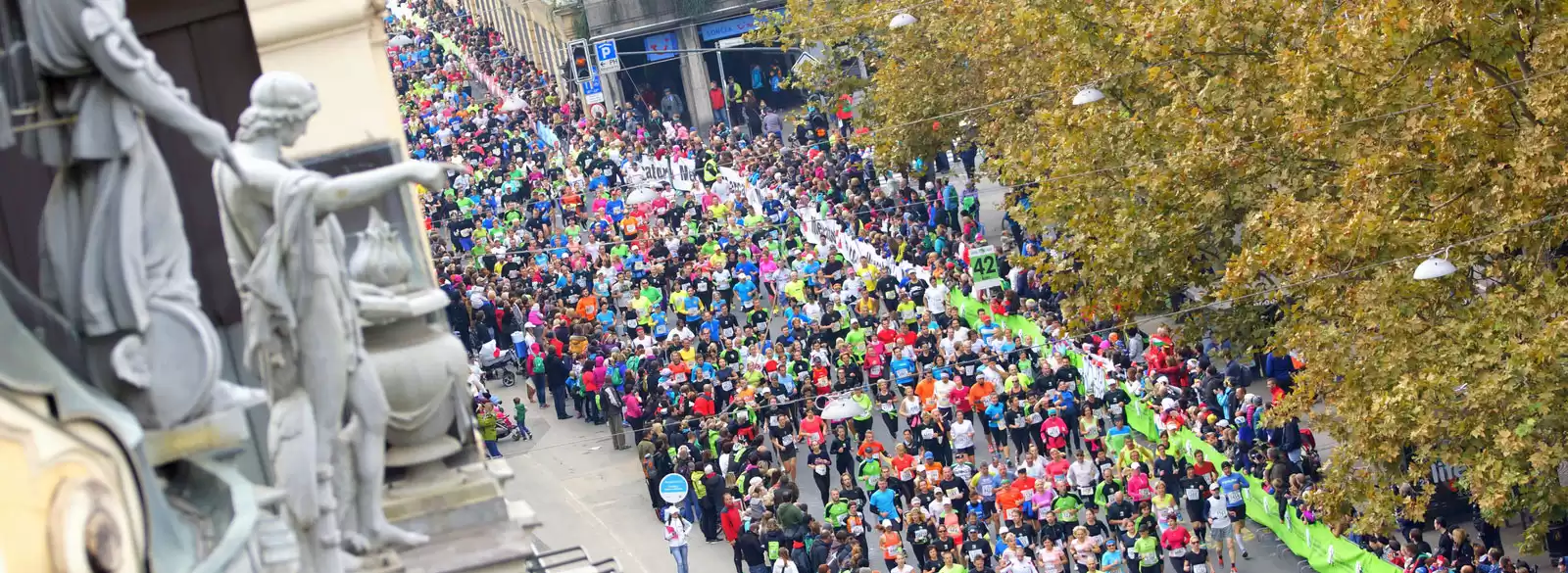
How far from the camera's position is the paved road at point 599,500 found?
95.1ft

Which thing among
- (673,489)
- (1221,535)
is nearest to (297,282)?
(1221,535)

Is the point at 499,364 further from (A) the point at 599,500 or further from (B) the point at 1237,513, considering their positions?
(B) the point at 1237,513

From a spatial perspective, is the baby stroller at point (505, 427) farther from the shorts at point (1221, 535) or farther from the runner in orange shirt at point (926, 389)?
the shorts at point (1221, 535)

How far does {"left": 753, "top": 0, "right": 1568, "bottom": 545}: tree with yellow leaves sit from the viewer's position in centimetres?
2177

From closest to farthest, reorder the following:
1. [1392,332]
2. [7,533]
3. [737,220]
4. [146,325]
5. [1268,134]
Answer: [7,533], [146,325], [1392,332], [1268,134], [737,220]

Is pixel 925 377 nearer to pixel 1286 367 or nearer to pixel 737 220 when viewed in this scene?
pixel 1286 367

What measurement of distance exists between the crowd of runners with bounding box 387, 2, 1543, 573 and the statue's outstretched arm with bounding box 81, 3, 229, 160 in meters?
15.9

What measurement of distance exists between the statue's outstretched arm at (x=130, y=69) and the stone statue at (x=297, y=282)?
38.9 inches

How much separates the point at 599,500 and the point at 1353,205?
472 inches

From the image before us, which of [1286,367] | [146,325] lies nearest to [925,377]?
[1286,367]

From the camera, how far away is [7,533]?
602cm

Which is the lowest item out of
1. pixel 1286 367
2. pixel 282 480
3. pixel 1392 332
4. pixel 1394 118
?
pixel 1286 367

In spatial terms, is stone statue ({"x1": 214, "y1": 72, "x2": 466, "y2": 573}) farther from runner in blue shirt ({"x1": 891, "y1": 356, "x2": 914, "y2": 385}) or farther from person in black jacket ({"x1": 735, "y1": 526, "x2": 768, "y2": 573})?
runner in blue shirt ({"x1": 891, "y1": 356, "x2": 914, "y2": 385})

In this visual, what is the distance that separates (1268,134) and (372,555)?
64.0ft
